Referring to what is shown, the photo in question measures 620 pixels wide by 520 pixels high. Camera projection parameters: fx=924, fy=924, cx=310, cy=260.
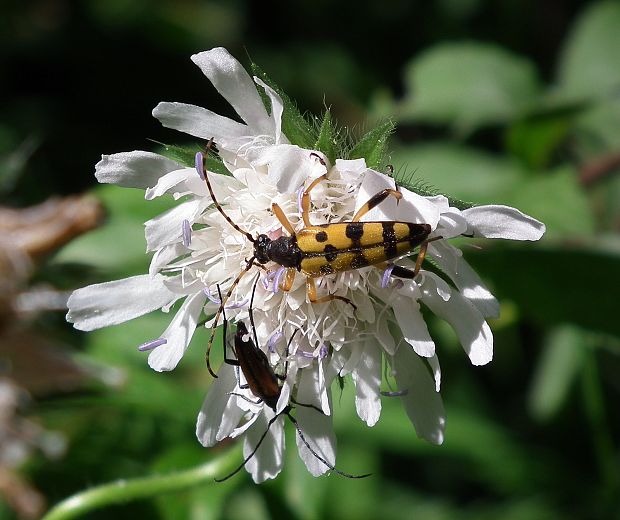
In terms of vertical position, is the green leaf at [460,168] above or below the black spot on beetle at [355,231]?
below

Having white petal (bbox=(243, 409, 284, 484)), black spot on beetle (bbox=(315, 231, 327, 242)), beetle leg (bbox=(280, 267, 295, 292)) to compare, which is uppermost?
black spot on beetle (bbox=(315, 231, 327, 242))

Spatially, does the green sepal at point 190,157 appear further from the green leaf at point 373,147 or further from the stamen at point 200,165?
the green leaf at point 373,147

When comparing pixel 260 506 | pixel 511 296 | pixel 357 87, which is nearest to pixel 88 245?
pixel 260 506

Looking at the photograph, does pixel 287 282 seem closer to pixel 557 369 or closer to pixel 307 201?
pixel 307 201

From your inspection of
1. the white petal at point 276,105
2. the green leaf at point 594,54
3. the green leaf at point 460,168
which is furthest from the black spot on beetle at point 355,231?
the green leaf at point 594,54

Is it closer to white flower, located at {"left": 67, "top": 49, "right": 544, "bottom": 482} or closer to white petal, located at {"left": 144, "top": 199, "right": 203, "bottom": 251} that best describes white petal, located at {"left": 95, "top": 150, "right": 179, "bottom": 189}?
white flower, located at {"left": 67, "top": 49, "right": 544, "bottom": 482}

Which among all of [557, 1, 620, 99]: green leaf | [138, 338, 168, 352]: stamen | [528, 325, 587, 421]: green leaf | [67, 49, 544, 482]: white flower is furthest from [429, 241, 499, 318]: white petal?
[557, 1, 620, 99]: green leaf
